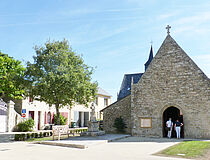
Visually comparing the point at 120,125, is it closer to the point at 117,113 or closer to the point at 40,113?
the point at 117,113

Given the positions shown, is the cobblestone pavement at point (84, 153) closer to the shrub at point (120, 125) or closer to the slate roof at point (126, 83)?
the shrub at point (120, 125)

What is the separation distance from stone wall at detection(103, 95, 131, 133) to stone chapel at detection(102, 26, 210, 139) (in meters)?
2.36

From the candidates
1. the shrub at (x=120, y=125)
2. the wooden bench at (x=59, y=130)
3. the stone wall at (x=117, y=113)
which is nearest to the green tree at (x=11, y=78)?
the wooden bench at (x=59, y=130)

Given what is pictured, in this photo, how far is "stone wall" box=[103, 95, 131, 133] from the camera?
1844 cm

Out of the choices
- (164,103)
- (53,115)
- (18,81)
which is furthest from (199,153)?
(53,115)

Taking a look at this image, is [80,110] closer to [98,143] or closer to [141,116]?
[141,116]

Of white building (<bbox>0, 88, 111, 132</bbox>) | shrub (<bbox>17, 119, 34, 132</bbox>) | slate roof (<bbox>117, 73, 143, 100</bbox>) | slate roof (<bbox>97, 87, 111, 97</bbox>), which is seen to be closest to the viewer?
shrub (<bbox>17, 119, 34, 132</bbox>)

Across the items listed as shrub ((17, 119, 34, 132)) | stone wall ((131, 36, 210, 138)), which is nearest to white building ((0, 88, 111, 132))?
shrub ((17, 119, 34, 132))

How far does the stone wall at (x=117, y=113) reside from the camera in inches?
726

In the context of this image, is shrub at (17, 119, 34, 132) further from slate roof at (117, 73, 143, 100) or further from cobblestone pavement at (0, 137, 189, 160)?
slate roof at (117, 73, 143, 100)

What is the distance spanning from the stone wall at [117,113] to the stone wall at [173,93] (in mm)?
2364

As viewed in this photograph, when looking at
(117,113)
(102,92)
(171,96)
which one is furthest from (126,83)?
(171,96)

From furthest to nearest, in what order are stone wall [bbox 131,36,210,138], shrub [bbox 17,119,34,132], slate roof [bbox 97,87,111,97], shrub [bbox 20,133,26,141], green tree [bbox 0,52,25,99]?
slate roof [bbox 97,87,111,97] < shrub [bbox 17,119,34,132] < green tree [bbox 0,52,25,99] < shrub [bbox 20,133,26,141] < stone wall [bbox 131,36,210,138]

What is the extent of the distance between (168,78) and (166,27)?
4190mm
